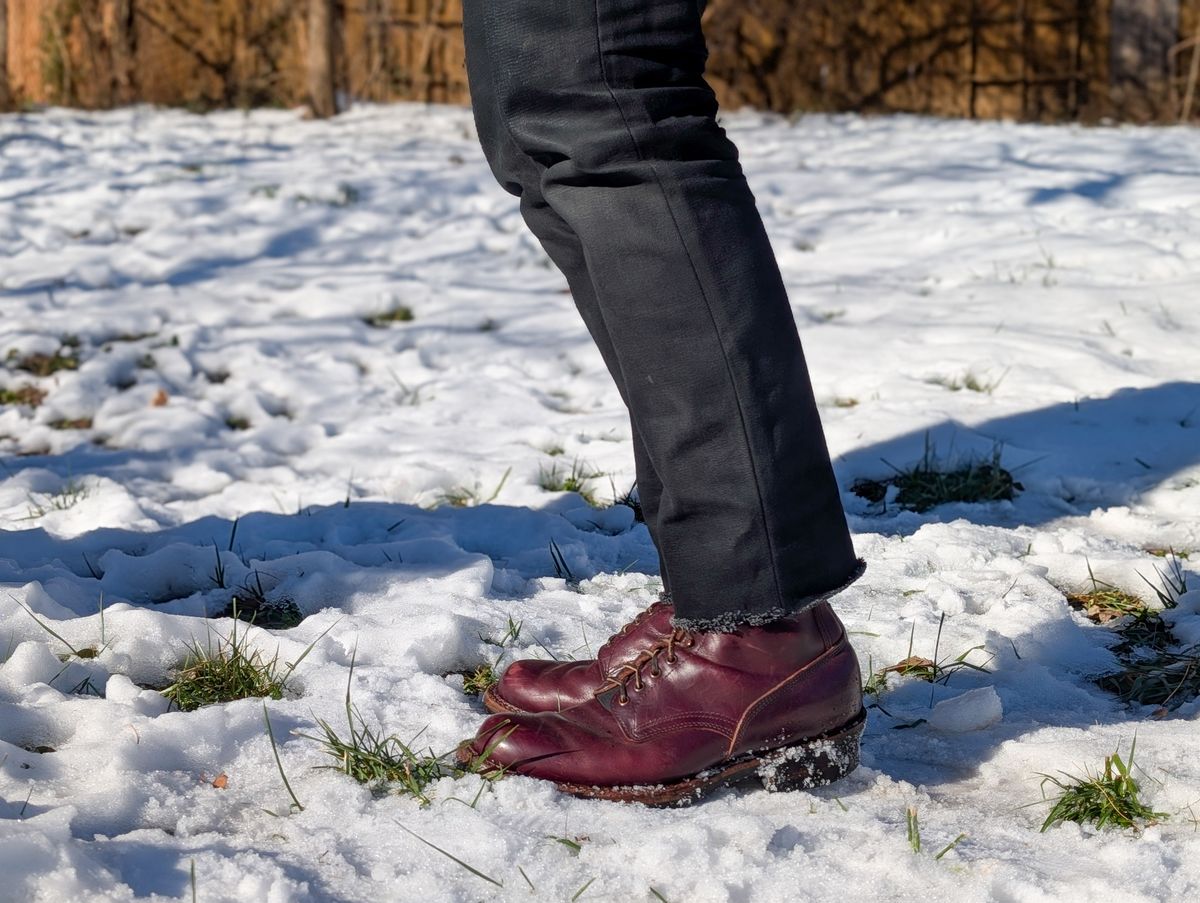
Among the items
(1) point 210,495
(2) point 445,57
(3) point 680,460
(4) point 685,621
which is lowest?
(1) point 210,495

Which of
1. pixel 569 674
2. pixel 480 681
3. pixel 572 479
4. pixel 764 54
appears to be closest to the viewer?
pixel 569 674

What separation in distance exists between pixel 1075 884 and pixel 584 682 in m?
0.60

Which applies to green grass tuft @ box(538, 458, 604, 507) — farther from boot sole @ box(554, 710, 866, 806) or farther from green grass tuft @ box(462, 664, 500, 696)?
boot sole @ box(554, 710, 866, 806)

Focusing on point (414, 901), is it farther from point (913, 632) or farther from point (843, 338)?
point (843, 338)

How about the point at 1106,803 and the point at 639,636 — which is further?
the point at 639,636

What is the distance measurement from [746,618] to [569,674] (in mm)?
294

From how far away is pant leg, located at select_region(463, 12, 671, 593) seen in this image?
1.33 meters

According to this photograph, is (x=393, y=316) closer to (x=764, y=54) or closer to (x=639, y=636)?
(x=639, y=636)

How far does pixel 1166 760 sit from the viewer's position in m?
1.38

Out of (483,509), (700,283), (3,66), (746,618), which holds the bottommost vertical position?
(483,509)

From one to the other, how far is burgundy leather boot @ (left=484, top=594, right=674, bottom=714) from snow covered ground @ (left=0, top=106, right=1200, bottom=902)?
64 millimetres

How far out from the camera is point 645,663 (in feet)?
4.56

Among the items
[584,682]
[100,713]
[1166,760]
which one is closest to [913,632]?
[1166,760]

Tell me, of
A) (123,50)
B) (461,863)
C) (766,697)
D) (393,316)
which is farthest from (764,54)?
(461,863)
